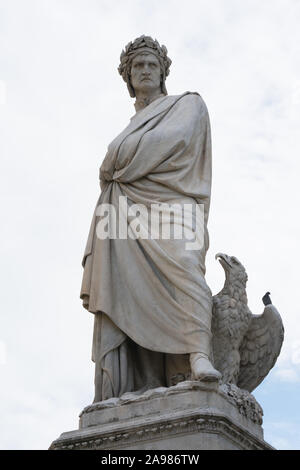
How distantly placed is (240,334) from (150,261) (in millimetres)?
1349

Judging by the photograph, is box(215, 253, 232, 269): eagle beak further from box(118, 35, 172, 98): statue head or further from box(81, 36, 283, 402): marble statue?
box(118, 35, 172, 98): statue head

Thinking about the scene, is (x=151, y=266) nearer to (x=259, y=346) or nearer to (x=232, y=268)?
(x=232, y=268)

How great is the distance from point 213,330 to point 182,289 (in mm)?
770

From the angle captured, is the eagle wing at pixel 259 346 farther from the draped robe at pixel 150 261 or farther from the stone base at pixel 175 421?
the draped robe at pixel 150 261

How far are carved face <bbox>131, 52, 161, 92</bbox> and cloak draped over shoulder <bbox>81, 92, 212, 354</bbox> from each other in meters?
0.29

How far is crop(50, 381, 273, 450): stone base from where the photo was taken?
10414 mm

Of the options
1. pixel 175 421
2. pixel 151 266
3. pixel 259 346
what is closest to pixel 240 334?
pixel 259 346

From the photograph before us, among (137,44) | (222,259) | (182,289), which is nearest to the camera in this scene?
(182,289)
